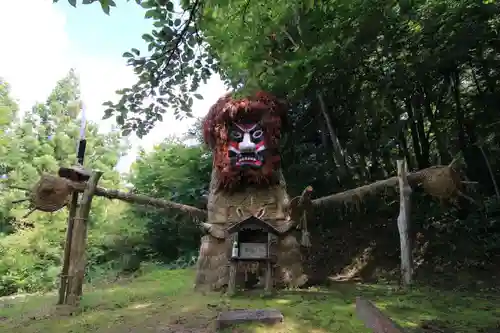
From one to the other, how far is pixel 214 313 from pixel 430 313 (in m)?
2.67

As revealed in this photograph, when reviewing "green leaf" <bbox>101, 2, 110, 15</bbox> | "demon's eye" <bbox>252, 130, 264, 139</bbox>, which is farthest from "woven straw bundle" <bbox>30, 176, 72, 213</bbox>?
"green leaf" <bbox>101, 2, 110, 15</bbox>

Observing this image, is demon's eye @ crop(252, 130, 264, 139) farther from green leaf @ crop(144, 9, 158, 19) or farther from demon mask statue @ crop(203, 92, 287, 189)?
green leaf @ crop(144, 9, 158, 19)

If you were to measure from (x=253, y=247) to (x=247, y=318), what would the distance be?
2474 millimetres

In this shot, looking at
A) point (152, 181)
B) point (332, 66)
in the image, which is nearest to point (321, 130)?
point (332, 66)

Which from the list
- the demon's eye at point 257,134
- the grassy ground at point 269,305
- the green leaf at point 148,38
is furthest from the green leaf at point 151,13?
the demon's eye at point 257,134

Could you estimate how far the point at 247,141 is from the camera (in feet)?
24.7

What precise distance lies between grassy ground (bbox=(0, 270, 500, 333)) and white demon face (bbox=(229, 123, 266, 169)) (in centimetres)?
239

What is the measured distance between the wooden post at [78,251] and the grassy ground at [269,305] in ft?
0.97

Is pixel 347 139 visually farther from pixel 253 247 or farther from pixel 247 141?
pixel 253 247

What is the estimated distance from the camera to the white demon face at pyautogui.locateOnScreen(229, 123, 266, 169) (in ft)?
24.4

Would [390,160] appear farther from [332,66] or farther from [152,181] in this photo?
[152,181]

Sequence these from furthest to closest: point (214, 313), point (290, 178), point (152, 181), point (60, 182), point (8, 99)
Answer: point (8, 99)
point (152, 181)
point (290, 178)
point (60, 182)
point (214, 313)

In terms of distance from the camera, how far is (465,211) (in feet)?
30.2

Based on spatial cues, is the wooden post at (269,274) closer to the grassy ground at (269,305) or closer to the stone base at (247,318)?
the grassy ground at (269,305)
